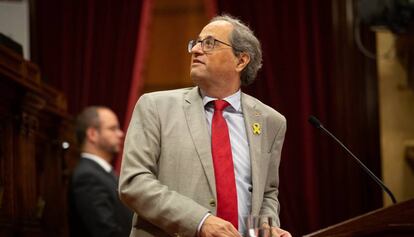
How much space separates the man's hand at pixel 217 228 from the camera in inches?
96.3

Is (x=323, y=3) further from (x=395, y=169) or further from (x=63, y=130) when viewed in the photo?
(x=63, y=130)

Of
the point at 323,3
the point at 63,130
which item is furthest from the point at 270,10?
the point at 63,130

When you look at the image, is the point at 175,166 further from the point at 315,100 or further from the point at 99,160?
the point at 315,100

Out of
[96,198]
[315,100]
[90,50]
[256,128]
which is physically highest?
[256,128]

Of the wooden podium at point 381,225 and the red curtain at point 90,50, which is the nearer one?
the wooden podium at point 381,225

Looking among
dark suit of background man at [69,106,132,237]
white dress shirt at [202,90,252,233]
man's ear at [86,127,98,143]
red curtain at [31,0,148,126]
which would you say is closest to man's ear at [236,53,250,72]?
white dress shirt at [202,90,252,233]

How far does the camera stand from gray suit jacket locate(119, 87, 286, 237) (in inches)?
101

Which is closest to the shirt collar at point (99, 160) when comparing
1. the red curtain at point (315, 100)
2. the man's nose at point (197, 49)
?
the red curtain at point (315, 100)

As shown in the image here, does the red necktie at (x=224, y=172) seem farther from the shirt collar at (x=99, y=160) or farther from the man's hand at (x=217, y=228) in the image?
the shirt collar at (x=99, y=160)

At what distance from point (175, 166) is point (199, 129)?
0.55 feet

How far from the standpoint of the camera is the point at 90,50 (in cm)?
591

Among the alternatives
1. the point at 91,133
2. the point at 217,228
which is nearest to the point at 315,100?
the point at 91,133

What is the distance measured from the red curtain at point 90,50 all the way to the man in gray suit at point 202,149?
9.74 ft

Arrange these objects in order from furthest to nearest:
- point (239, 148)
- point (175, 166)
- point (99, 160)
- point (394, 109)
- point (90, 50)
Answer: point (90, 50), point (394, 109), point (99, 160), point (239, 148), point (175, 166)
